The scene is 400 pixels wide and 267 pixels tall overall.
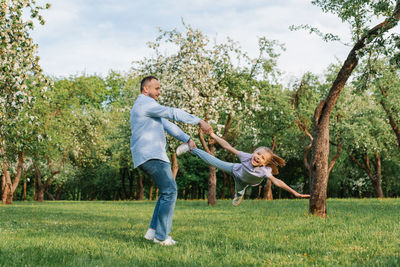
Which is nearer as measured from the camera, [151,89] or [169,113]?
[169,113]

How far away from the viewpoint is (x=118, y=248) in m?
6.46

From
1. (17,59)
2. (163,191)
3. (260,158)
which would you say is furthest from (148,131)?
(17,59)

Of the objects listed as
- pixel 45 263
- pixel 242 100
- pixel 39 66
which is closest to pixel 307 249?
pixel 45 263

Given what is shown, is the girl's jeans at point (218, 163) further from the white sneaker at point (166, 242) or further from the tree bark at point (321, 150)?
the tree bark at point (321, 150)

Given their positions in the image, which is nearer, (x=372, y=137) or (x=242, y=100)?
(x=242, y=100)

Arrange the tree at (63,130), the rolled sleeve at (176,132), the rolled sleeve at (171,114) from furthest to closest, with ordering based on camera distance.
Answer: the tree at (63,130), the rolled sleeve at (176,132), the rolled sleeve at (171,114)

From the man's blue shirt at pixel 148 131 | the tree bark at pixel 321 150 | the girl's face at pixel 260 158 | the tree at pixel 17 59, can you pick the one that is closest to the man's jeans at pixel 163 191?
the man's blue shirt at pixel 148 131

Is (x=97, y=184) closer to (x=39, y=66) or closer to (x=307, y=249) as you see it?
(x=39, y=66)

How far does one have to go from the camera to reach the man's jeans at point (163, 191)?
6969mm

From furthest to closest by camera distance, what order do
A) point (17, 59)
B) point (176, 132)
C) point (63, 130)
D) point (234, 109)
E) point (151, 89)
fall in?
point (63, 130), point (234, 109), point (17, 59), point (151, 89), point (176, 132)

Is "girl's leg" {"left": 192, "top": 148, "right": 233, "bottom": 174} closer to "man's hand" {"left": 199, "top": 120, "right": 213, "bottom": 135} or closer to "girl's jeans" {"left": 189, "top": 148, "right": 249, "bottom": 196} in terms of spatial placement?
"girl's jeans" {"left": 189, "top": 148, "right": 249, "bottom": 196}

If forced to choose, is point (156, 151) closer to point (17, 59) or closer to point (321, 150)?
point (17, 59)

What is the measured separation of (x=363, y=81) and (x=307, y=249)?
28.8 feet

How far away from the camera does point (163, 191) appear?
23.5 feet
